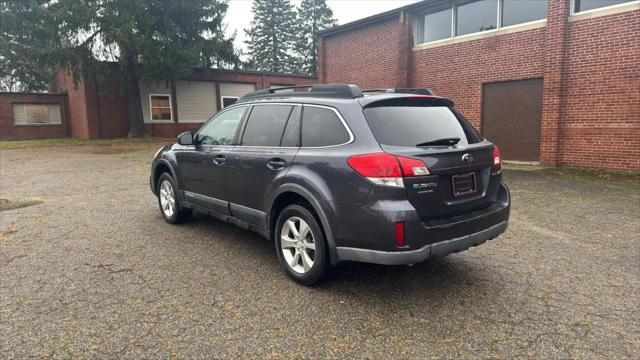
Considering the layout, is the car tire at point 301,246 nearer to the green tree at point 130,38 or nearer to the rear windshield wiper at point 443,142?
the rear windshield wiper at point 443,142

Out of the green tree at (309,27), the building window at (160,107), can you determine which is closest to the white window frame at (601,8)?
the building window at (160,107)

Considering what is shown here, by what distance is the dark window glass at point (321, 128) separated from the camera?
3650 mm

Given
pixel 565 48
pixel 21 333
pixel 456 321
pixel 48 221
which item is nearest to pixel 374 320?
pixel 456 321

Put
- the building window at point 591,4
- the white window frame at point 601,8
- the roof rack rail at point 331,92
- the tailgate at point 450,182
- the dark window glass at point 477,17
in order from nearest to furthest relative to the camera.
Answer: the tailgate at point 450,182
the roof rack rail at point 331,92
the white window frame at point 601,8
the building window at point 591,4
the dark window glass at point 477,17

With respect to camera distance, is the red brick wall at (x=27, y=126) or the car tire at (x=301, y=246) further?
the red brick wall at (x=27, y=126)

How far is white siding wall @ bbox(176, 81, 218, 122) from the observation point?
1022 inches

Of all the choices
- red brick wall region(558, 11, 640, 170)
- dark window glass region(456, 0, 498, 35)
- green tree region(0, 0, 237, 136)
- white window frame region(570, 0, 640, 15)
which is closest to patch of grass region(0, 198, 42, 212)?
red brick wall region(558, 11, 640, 170)

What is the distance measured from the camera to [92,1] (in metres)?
19.8

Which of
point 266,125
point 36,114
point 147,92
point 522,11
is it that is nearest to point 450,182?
point 266,125

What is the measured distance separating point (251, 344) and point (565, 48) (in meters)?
11.3

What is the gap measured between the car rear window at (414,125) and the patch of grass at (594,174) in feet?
23.9

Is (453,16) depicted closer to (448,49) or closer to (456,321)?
(448,49)

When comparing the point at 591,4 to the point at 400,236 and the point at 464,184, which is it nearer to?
the point at 464,184

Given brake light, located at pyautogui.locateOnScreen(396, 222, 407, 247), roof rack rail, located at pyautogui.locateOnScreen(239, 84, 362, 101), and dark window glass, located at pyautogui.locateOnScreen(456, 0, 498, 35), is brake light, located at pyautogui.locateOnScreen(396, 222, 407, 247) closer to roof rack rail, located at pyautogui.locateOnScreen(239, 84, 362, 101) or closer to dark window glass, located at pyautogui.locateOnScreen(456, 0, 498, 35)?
roof rack rail, located at pyautogui.locateOnScreen(239, 84, 362, 101)
